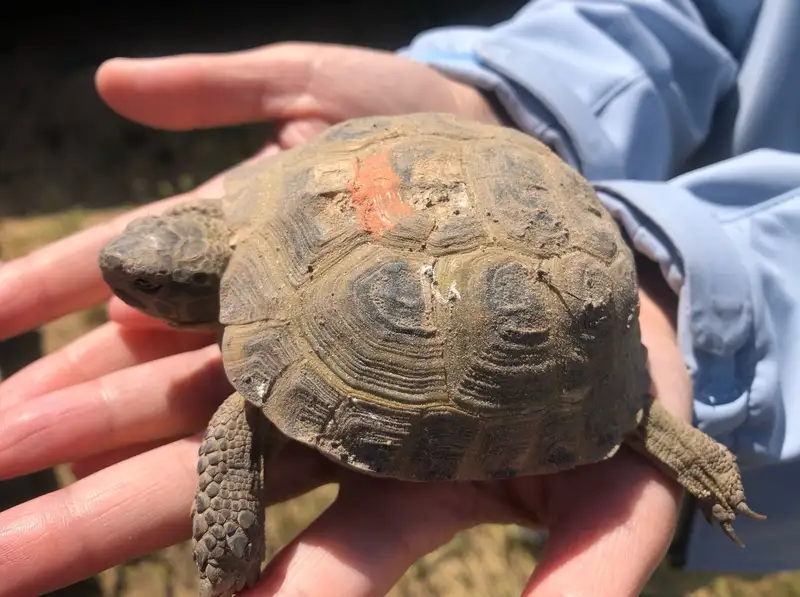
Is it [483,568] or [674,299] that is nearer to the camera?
[674,299]

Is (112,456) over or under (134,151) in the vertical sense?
over

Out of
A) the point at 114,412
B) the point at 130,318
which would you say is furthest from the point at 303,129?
the point at 114,412

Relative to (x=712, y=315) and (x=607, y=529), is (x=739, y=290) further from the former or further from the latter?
(x=607, y=529)

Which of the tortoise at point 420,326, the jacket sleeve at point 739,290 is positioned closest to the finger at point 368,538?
the tortoise at point 420,326

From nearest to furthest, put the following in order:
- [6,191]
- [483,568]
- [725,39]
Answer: [725,39] < [483,568] < [6,191]

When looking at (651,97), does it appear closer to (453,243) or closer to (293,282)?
(453,243)

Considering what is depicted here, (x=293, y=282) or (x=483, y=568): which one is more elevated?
(x=293, y=282)

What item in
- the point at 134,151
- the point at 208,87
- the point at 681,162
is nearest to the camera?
the point at 208,87

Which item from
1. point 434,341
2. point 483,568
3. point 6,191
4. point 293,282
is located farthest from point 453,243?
point 6,191
